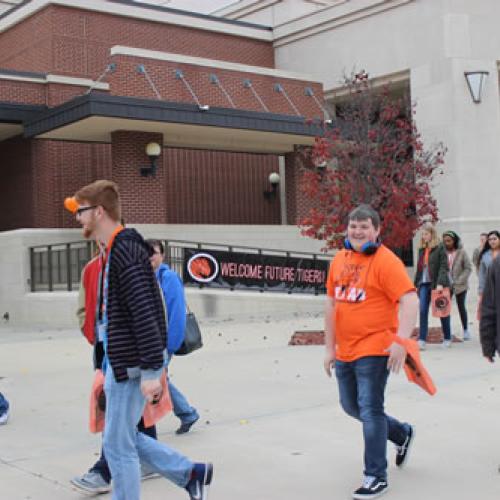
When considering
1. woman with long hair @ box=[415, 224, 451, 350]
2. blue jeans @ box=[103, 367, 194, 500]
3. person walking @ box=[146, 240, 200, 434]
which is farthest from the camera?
woman with long hair @ box=[415, 224, 451, 350]

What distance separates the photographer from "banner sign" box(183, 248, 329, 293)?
714 inches

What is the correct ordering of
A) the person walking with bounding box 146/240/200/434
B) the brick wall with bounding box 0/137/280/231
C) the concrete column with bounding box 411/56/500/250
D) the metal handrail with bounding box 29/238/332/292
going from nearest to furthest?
the person walking with bounding box 146/240/200/434 → the metal handrail with bounding box 29/238/332/292 → the brick wall with bounding box 0/137/280/231 → the concrete column with bounding box 411/56/500/250

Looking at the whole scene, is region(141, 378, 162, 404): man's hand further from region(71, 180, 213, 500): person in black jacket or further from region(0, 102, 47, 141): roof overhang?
region(0, 102, 47, 141): roof overhang

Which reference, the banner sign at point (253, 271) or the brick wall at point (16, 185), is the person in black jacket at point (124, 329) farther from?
the brick wall at point (16, 185)

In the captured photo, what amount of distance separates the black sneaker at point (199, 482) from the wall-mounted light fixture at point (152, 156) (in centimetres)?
1636

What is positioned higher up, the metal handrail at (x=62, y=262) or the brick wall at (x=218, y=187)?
the brick wall at (x=218, y=187)

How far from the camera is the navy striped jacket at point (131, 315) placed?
12.5 ft

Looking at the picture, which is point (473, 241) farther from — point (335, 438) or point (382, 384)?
point (382, 384)

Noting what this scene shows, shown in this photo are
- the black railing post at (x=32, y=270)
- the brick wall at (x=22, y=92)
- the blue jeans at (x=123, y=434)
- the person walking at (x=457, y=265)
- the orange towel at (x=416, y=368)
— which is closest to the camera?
the blue jeans at (x=123, y=434)

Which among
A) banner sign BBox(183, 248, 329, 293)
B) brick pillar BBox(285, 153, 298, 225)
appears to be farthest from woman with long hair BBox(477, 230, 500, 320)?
brick pillar BBox(285, 153, 298, 225)

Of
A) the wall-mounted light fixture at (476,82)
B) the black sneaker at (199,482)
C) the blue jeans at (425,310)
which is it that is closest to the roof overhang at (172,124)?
the wall-mounted light fixture at (476,82)

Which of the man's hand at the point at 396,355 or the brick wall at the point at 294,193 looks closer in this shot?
the man's hand at the point at 396,355

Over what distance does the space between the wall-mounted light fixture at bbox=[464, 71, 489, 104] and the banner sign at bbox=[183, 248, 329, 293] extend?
19.8ft

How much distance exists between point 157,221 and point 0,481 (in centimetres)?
1551
